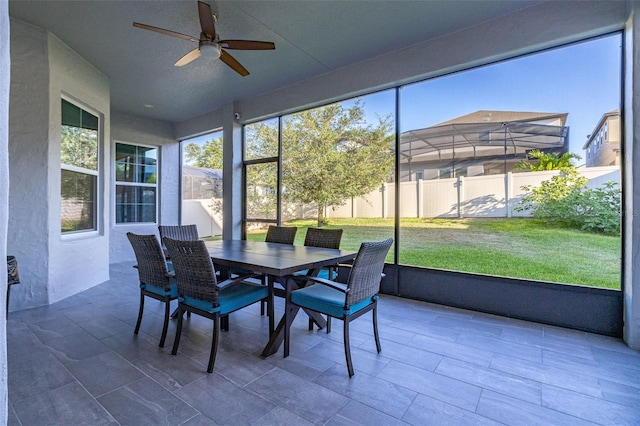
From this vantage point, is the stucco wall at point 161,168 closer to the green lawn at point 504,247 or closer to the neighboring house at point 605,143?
the green lawn at point 504,247

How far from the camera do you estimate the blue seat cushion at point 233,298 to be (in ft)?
7.25

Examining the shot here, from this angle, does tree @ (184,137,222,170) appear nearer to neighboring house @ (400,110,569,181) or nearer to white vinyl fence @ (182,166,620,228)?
white vinyl fence @ (182,166,620,228)

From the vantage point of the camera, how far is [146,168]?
6715 mm

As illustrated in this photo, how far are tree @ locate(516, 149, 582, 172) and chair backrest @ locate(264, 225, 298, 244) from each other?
2.87m

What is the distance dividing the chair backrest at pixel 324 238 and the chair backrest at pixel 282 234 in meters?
0.26

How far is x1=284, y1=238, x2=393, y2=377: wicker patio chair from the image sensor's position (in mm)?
2049

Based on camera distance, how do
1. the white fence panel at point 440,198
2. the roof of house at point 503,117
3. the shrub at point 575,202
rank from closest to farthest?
1. the shrub at point 575,202
2. the roof of house at point 503,117
3. the white fence panel at point 440,198

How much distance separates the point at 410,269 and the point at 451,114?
90.6 inches

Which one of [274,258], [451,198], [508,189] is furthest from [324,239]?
[508,189]

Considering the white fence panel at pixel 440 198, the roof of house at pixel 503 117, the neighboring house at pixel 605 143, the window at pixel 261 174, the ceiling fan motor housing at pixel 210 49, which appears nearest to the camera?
the ceiling fan motor housing at pixel 210 49

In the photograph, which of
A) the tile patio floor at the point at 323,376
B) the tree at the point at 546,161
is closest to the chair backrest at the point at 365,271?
the tile patio floor at the point at 323,376

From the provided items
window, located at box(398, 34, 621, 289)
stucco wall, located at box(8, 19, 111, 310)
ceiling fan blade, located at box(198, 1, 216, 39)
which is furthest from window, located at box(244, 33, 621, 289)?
stucco wall, located at box(8, 19, 111, 310)

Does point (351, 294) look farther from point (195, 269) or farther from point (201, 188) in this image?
point (201, 188)

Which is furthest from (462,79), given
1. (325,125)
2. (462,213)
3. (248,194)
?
(248,194)
